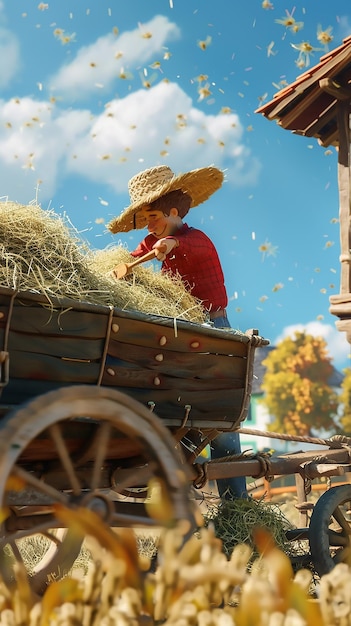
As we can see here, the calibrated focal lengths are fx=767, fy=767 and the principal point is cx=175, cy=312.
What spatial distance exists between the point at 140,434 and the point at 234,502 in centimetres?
232

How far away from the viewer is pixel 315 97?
9.16 m

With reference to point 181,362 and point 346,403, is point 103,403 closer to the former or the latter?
point 181,362

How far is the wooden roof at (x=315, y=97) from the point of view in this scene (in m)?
8.76

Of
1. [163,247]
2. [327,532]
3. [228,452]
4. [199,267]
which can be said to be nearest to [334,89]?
[199,267]

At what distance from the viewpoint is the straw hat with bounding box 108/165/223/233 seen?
460 centimetres

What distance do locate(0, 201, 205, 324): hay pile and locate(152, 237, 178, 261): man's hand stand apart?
0.44 metres

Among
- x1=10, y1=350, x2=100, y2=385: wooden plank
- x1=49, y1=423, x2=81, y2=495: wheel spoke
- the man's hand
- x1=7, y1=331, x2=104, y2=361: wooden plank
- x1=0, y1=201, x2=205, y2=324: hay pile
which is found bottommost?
x1=49, y1=423, x2=81, y2=495: wheel spoke

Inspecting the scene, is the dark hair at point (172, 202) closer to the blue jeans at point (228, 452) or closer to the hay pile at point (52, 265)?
the hay pile at point (52, 265)

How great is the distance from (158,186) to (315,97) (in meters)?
5.11

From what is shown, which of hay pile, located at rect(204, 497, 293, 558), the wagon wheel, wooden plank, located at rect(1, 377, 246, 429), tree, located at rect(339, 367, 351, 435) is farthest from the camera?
tree, located at rect(339, 367, 351, 435)

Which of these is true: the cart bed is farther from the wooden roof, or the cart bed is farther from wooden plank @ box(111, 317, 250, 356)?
the wooden roof

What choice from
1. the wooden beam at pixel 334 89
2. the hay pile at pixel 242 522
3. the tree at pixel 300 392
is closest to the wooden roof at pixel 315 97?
the wooden beam at pixel 334 89

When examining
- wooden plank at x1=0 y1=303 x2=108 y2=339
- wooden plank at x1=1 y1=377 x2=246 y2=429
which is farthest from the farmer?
wooden plank at x1=0 y1=303 x2=108 y2=339

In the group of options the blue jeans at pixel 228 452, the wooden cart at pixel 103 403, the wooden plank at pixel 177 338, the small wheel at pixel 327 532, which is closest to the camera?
the wooden cart at pixel 103 403
